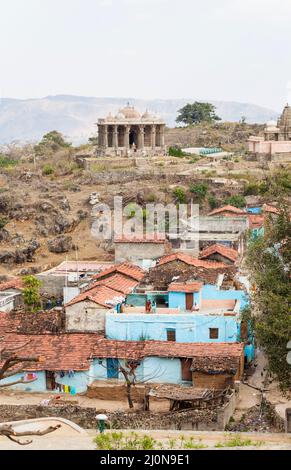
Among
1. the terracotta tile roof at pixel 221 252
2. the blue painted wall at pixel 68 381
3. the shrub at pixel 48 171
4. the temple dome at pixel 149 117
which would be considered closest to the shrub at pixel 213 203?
the shrub at pixel 48 171

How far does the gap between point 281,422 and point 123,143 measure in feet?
130

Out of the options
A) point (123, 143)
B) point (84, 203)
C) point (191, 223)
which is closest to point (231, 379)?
point (191, 223)

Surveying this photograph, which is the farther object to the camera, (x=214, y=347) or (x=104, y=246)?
(x=104, y=246)

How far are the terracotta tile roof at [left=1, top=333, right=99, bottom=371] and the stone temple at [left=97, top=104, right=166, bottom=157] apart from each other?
106 ft

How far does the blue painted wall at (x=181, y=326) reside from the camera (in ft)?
70.8

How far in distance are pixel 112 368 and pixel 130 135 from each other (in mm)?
36458

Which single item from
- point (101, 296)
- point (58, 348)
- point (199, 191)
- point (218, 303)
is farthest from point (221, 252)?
point (199, 191)

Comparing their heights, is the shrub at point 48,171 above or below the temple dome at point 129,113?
below

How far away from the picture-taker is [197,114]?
270 ft

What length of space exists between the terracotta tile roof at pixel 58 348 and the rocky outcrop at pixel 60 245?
16615 millimetres

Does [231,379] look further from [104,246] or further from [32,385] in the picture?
[104,246]

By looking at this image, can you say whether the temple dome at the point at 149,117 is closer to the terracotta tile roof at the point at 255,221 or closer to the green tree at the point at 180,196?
the green tree at the point at 180,196

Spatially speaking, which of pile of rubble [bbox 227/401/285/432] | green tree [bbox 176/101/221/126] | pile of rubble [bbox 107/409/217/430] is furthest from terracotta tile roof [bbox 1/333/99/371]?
green tree [bbox 176/101/221/126]

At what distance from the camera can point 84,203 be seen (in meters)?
44.1
